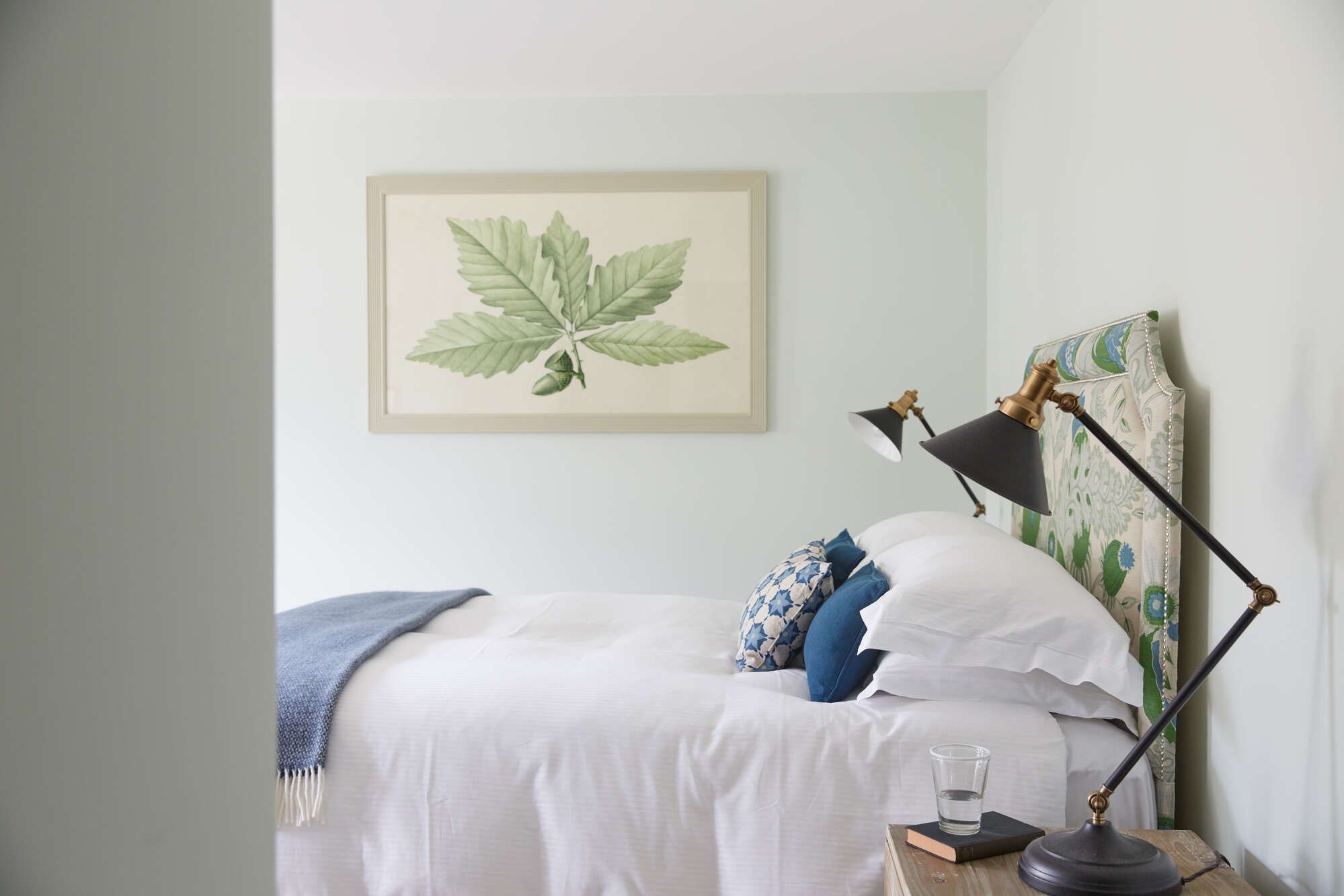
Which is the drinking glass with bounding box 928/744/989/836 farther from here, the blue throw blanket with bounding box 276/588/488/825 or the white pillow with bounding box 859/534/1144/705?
the blue throw blanket with bounding box 276/588/488/825

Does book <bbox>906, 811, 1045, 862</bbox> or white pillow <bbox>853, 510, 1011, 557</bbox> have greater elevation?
white pillow <bbox>853, 510, 1011, 557</bbox>

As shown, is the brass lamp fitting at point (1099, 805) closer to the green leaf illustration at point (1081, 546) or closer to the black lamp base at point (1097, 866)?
the black lamp base at point (1097, 866)

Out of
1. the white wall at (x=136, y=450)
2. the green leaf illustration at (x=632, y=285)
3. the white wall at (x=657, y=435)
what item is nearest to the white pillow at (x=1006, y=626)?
the white wall at (x=136, y=450)

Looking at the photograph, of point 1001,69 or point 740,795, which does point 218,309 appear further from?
point 1001,69

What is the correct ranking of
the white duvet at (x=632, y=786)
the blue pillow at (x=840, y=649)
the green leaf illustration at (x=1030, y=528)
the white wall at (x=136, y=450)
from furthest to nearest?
the green leaf illustration at (x=1030, y=528) → the blue pillow at (x=840, y=649) → the white duvet at (x=632, y=786) → the white wall at (x=136, y=450)

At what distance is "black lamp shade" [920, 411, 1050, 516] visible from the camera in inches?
50.1

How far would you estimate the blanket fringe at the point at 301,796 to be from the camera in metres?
1.78

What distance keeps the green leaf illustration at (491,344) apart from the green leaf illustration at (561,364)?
0.18 ft

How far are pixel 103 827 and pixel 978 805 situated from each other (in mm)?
→ 1292

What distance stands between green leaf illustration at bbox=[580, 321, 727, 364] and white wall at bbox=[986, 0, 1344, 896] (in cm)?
180

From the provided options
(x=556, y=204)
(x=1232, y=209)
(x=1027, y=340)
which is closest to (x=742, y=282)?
(x=556, y=204)

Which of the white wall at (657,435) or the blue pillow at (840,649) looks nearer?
the blue pillow at (840,649)

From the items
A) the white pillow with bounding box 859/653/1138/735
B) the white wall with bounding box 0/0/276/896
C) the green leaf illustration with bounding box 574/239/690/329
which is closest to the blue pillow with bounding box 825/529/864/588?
the white pillow with bounding box 859/653/1138/735

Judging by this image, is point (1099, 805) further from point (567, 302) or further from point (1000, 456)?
point (567, 302)
